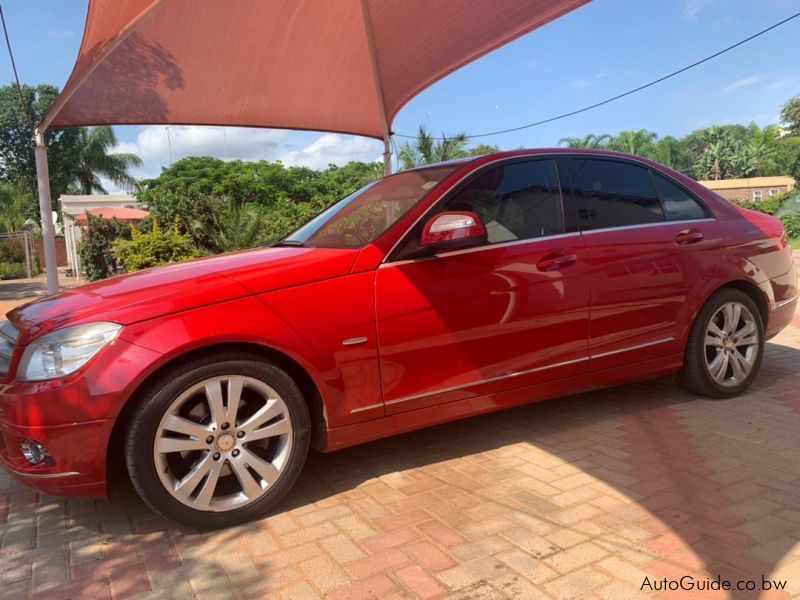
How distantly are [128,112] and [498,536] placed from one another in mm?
8005

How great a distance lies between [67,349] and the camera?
262 centimetres

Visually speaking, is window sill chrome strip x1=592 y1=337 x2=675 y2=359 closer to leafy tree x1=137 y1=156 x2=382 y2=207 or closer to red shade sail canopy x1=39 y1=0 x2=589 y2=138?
red shade sail canopy x1=39 y1=0 x2=589 y2=138

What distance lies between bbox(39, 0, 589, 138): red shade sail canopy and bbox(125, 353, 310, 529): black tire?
5464 millimetres

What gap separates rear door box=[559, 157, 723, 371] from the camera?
3764 mm

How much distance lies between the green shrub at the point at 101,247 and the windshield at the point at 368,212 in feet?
40.0

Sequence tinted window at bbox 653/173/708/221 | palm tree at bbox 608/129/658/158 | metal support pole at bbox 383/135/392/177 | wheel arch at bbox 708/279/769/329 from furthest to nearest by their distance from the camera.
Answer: palm tree at bbox 608/129/658/158, metal support pole at bbox 383/135/392/177, wheel arch at bbox 708/279/769/329, tinted window at bbox 653/173/708/221

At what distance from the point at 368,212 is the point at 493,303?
976 millimetres

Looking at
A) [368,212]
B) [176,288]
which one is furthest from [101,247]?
[176,288]

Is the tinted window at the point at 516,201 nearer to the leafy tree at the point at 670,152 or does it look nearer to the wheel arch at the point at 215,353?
the wheel arch at the point at 215,353

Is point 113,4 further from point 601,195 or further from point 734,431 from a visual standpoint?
point 734,431

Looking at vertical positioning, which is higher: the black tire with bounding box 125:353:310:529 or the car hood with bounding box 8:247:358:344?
the car hood with bounding box 8:247:358:344

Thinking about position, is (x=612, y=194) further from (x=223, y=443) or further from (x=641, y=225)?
(x=223, y=443)

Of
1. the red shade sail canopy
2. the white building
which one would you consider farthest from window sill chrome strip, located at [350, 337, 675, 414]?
the white building

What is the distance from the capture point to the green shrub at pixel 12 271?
83.6ft
